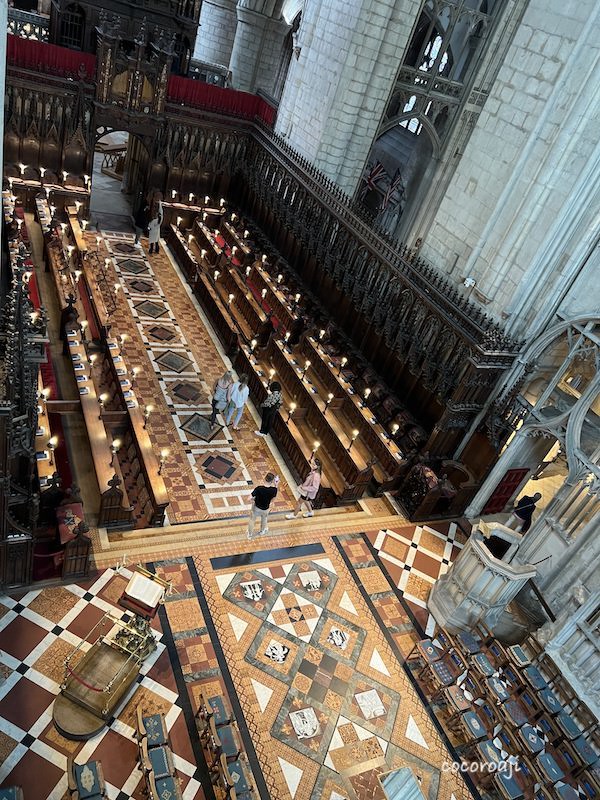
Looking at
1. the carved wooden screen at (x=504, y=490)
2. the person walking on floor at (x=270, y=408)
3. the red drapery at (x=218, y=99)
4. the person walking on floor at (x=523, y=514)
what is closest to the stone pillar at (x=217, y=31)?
the red drapery at (x=218, y=99)

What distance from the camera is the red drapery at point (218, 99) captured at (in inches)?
746

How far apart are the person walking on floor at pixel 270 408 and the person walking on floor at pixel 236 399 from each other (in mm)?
462

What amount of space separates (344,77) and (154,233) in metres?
7.28

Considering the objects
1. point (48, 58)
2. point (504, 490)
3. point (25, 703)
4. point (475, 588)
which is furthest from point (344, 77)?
point (25, 703)

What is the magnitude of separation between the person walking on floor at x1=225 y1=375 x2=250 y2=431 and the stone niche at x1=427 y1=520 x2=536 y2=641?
5.37m

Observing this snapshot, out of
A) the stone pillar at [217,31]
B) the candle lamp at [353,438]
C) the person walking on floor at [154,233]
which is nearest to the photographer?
the candle lamp at [353,438]

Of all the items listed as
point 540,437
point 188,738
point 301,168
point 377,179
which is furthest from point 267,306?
point 188,738

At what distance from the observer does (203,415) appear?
13117 millimetres

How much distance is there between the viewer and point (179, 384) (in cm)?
1381

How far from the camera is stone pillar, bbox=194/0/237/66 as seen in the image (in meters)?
25.0

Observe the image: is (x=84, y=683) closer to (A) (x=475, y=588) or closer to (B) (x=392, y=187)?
(A) (x=475, y=588)

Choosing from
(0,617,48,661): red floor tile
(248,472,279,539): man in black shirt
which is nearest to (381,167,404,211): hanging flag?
(248,472,279,539): man in black shirt

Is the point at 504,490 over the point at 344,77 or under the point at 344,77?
under

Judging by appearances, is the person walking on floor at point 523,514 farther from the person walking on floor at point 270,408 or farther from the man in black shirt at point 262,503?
the person walking on floor at point 270,408
